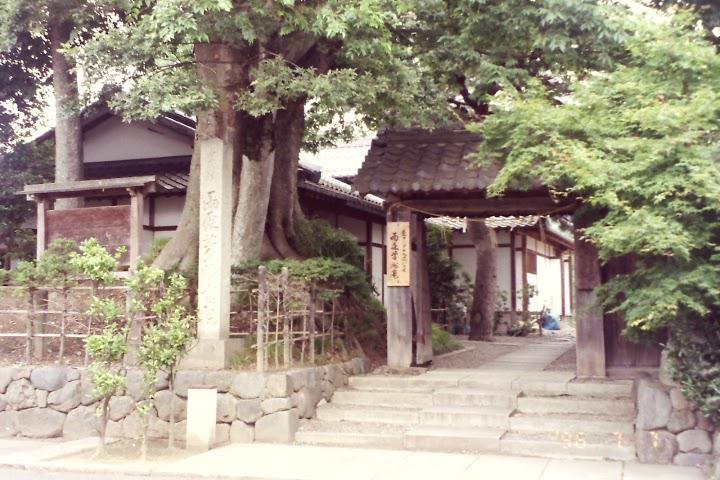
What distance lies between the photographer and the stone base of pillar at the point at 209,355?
11102mm

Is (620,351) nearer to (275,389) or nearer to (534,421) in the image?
(534,421)

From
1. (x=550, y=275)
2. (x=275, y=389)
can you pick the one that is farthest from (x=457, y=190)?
(x=550, y=275)

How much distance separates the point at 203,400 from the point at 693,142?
6.83m

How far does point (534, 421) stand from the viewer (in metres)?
10.4

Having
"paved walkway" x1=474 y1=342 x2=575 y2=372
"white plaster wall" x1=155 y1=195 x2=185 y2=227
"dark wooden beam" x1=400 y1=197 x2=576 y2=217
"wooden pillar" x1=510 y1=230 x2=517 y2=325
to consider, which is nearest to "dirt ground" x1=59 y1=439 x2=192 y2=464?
"dark wooden beam" x1=400 y1=197 x2=576 y2=217

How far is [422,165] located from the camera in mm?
12773

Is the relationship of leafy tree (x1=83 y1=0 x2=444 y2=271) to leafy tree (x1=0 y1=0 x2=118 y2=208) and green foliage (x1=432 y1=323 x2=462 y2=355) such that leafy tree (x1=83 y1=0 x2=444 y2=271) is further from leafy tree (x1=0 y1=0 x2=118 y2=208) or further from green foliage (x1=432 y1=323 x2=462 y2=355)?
green foliage (x1=432 y1=323 x2=462 y2=355)

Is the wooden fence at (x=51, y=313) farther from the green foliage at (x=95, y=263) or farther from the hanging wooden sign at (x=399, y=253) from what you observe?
the hanging wooden sign at (x=399, y=253)

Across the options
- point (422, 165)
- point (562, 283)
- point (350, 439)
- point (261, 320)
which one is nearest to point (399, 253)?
point (422, 165)

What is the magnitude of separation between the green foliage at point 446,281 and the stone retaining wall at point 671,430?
43.3 feet

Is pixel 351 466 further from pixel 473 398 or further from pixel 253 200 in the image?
pixel 253 200

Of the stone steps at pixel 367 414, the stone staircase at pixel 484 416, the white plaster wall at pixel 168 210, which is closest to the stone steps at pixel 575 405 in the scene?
the stone staircase at pixel 484 416

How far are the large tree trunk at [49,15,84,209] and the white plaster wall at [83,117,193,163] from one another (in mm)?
2156

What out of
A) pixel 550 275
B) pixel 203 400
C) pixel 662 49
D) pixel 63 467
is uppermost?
pixel 662 49
